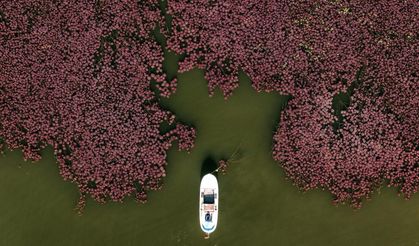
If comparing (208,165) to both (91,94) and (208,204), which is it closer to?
(208,204)

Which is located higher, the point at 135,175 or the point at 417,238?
the point at 135,175

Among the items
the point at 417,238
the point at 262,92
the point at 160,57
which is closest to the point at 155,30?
the point at 160,57

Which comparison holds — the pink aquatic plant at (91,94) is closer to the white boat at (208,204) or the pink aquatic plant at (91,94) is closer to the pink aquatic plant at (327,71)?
the white boat at (208,204)

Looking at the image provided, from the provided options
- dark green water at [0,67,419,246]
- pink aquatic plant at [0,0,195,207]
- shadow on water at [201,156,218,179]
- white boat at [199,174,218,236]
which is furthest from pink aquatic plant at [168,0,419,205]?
white boat at [199,174,218,236]

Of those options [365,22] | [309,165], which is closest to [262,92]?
[309,165]

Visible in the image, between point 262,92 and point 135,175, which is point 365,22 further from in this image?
point 135,175

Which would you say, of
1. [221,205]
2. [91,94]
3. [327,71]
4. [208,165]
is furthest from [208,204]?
[327,71]

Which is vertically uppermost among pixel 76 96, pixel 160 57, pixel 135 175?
pixel 160 57
